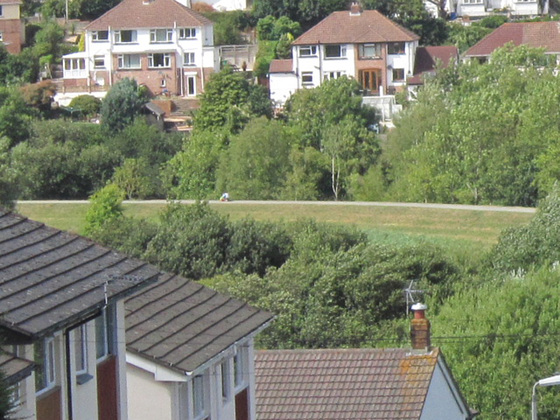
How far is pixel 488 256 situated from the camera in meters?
→ 38.7

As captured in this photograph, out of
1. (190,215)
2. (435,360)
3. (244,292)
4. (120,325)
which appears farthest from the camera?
(190,215)

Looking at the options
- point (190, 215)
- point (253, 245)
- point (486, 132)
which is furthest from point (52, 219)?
point (486, 132)

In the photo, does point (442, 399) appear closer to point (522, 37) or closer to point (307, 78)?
point (522, 37)

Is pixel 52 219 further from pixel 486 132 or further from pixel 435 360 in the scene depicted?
pixel 435 360

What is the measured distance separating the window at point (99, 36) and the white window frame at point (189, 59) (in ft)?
14.7

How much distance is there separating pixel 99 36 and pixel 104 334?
7094 cm

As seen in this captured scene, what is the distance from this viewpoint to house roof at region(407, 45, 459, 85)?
7638cm

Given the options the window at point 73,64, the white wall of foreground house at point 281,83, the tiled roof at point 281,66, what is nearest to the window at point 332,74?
the white wall of foreground house at point 281,83

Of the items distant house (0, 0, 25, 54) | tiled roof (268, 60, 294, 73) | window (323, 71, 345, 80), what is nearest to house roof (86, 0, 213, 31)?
tiled roof (268, 60, 294, 73)

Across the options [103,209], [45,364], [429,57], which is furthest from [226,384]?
[429,57]

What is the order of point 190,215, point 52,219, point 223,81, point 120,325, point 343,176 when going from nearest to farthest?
point 120,325 → point 190,215 → point 52,219 → point 343,176 → point 223,81

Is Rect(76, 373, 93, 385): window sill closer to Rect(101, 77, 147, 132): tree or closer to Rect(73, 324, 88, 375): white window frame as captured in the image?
Rect(73, 324, 88, 375): white window frame

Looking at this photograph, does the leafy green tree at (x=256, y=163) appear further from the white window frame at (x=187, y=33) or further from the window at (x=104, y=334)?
the window at (x=104, y=334)

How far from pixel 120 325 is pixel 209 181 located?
1883 inches
